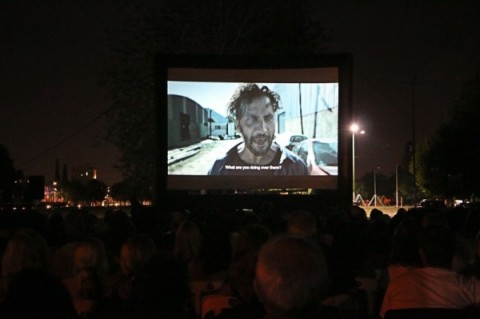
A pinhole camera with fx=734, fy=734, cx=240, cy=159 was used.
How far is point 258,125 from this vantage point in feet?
56.4

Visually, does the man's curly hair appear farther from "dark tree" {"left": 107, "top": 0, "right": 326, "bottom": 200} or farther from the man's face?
"dark tree" {"left": 107, "top": 0, "right": 326, "bottom": 200}

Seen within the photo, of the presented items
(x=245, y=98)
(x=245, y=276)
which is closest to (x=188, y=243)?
(x=245, y=276)

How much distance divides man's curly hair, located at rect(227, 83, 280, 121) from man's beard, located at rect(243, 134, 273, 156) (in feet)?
1.97

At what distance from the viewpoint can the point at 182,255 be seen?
5.78 meters

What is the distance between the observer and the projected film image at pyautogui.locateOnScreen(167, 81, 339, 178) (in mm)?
17281

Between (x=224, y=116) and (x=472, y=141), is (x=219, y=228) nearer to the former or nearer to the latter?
(x=224, y=116)

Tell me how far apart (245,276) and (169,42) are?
21693mm

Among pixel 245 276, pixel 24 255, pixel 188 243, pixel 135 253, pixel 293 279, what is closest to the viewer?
pixel 293 279

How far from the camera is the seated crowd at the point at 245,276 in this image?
2.27m

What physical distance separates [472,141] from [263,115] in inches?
933

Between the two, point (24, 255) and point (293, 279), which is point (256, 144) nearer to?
point (24, 255)

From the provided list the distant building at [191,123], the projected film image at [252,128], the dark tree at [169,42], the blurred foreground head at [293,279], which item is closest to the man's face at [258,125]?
the projected film image at [252,128]

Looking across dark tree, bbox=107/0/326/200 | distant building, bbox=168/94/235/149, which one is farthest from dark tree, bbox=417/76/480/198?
distant building, bbox=168/94/235/149

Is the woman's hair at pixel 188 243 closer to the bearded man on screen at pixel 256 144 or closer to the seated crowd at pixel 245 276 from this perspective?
the seated crowd at pixel 245 276
